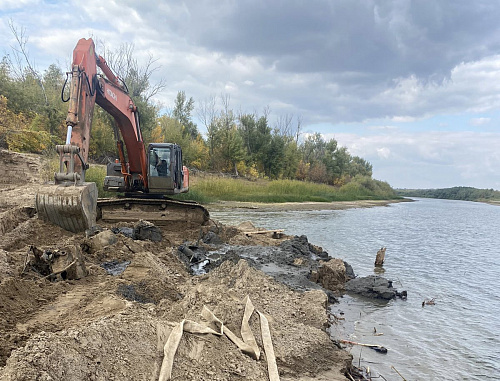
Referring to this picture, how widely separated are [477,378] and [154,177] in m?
8.78

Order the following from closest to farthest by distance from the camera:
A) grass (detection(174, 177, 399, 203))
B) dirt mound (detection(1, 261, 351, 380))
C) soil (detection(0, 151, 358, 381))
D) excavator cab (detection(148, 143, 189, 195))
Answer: dirt mound (detection(1, 261, 351, 380))
soil (detection(0, 151, 358, 381))
excavator cab (detection(148, 143, 189, 195))
grass (detection(174, 177, 399, 203))

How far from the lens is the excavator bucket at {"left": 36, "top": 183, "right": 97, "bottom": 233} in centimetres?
680

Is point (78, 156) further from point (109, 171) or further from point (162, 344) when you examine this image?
point (162, 344)

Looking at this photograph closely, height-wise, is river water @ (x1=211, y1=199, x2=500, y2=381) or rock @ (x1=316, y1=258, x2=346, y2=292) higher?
rock @ (x1=316, y1=258, x2=346, y2=292)

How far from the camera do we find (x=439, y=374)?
450 centimetres

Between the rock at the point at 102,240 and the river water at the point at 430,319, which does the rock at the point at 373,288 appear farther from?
the rock at the point at 102,240

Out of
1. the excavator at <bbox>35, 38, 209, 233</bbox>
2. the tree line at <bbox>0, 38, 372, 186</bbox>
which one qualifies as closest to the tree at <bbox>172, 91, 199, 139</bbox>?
the tree line at <bbox>0, 38, 372, 186</bbox>

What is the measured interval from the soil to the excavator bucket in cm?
→ 22

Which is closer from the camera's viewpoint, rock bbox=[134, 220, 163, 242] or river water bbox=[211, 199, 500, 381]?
river water bbox=[211, 199, 500, 381]

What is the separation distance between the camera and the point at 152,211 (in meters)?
10.9

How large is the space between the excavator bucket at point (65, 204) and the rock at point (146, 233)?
4.89 ft

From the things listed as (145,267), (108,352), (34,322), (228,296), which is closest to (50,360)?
(108,352)

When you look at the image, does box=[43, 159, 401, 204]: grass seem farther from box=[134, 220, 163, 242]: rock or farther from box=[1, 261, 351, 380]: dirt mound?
box=[1, 261, 351, 380]: dirt mound

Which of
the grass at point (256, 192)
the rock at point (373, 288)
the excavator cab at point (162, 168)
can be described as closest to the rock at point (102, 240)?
the excavator cab at point (162, 168)
